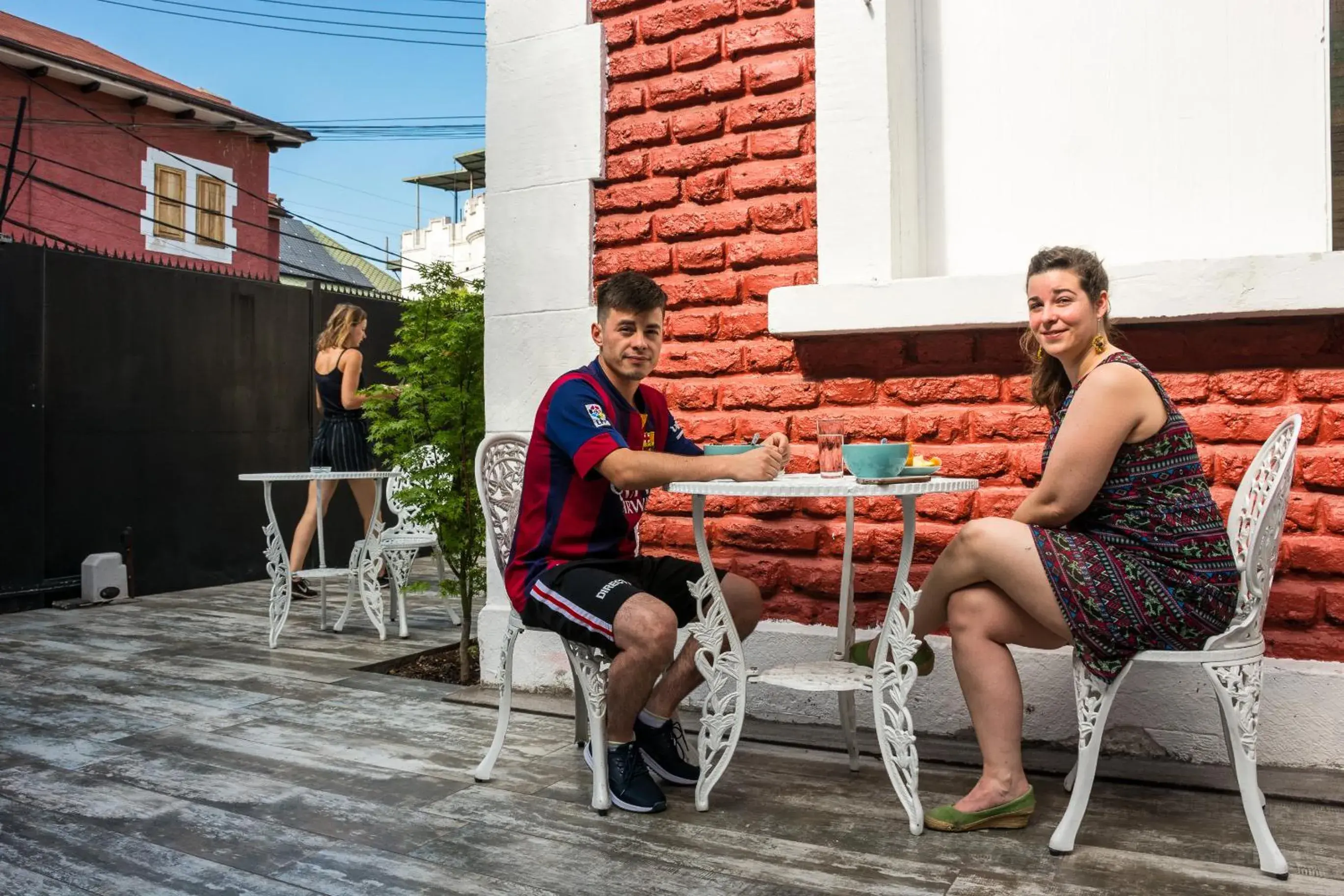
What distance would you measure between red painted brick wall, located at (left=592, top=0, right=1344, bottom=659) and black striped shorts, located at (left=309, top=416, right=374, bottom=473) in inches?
112

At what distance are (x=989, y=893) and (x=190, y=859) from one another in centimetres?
184

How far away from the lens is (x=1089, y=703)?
2527mm

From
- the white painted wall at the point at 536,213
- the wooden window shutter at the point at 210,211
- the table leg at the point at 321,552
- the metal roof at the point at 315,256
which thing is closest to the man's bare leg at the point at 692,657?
the white painted wall at the point at 536,213

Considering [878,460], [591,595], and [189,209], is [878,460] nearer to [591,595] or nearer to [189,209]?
[591,595]

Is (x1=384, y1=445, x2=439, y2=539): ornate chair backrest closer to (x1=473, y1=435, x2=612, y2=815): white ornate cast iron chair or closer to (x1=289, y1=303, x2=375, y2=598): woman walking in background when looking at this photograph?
(x1=289, y1=303, x2=375, y2=598): woman walking in background

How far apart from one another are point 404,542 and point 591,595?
10.3 ft

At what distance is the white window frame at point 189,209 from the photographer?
17.8 m

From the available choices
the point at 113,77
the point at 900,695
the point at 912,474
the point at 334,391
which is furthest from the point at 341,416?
the point at 113,77

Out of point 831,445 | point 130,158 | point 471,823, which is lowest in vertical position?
point 471,823

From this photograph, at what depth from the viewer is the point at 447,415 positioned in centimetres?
497

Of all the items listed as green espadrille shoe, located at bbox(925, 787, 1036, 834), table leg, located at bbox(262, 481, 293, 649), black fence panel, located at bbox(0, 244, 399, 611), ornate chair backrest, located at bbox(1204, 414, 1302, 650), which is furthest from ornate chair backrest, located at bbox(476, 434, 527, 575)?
black fence panel, located at bbox(0, 244, 399, 611)

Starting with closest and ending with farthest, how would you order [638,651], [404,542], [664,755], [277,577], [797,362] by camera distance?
[638,651] < [664,755] < [797,362] < [277,577] < [404,542]

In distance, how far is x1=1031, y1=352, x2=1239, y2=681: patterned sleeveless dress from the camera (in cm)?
248

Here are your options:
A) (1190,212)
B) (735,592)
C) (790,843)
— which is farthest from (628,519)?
(1190,212)
